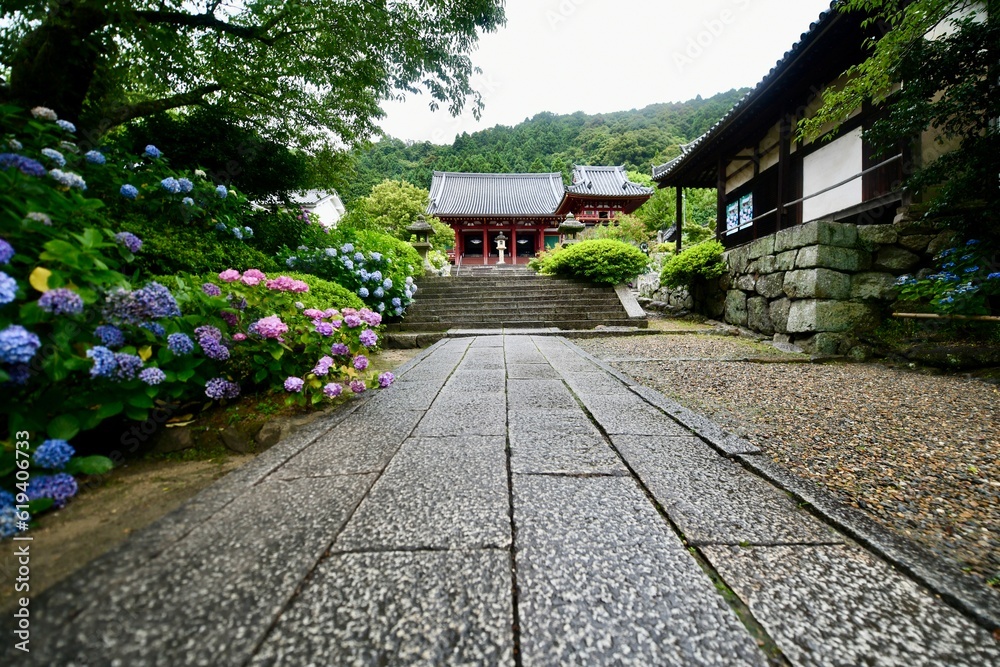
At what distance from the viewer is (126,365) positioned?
1.29m

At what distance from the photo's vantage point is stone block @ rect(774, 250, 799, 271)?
4.67m

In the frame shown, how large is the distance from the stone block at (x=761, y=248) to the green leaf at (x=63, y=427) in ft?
21.7

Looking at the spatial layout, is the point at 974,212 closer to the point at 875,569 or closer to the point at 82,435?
the point at 875,569

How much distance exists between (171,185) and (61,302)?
7.10ft

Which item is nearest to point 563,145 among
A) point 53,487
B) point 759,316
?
point 759,316

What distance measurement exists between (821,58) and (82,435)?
8.00m

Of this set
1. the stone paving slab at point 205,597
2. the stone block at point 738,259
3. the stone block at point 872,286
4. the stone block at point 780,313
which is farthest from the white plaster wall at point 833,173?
the stone paving slab at point 205,597

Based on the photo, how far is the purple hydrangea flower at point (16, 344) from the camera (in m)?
0.99

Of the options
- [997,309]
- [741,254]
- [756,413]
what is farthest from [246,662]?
[741,254]

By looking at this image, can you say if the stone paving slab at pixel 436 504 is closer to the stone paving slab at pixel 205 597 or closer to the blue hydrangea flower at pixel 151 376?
the stone paving slab at pixel 205 597

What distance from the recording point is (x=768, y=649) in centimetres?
69

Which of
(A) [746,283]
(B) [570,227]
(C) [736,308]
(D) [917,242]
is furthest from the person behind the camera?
(B) [570,227]

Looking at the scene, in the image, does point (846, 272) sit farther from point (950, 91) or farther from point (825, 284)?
point (950, 91)

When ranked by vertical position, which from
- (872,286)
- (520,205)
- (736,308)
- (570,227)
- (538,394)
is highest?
(520,205)
